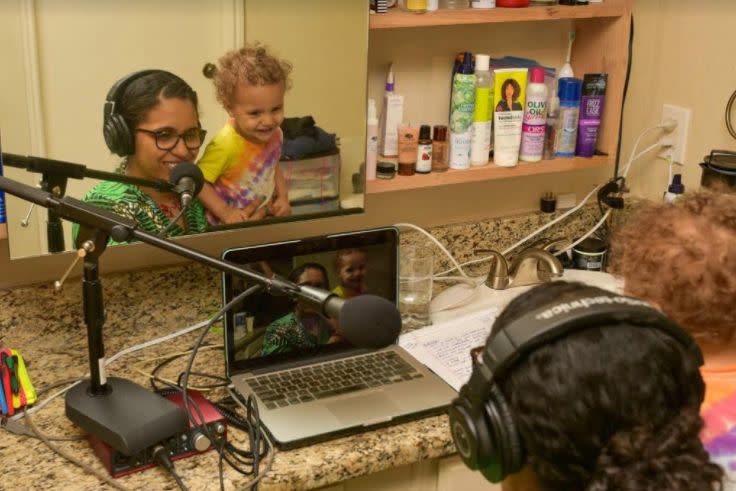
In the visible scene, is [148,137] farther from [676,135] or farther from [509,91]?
[676,135]

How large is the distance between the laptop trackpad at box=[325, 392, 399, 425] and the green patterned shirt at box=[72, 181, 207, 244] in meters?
0.42

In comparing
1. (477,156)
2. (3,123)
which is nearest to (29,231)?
(3,123)

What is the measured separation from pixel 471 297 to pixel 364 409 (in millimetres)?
503

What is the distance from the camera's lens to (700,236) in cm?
115

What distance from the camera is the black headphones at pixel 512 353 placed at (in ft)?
2.50

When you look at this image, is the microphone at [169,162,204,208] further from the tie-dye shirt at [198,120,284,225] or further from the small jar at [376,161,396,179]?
the small jar at [376,161,396,179]

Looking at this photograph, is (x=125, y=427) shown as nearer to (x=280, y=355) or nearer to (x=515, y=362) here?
(x=280, y=355)

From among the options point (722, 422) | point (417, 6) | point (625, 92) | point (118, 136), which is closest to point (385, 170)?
point (417, 6)

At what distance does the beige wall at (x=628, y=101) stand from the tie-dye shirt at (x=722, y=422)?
882 millimetres

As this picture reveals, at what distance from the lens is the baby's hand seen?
1.63 meters

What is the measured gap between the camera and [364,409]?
1.42 meters

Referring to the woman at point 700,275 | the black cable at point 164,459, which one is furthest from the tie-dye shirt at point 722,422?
the black cable at point 164,459

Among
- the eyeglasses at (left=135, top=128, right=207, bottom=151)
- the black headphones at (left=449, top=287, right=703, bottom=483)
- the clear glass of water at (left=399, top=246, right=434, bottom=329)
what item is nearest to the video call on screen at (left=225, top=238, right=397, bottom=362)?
the clear glass of water at (left=399, top=246, right=434, bottom=329)

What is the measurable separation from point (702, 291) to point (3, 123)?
1034 mm
